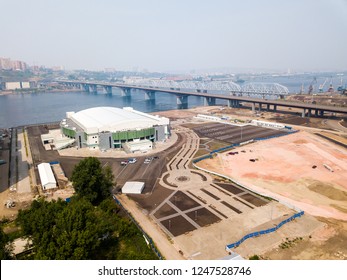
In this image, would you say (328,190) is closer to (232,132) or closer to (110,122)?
(232,132)

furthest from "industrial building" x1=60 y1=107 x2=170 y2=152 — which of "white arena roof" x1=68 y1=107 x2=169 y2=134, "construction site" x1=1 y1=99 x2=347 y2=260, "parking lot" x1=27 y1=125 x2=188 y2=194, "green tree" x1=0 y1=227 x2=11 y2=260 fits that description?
"green tree" x1=0 y1=227 x2=11 y2=260

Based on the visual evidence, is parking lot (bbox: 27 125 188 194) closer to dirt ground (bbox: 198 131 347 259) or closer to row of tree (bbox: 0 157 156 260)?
dirt ground (bbox: 198 131 347 259)

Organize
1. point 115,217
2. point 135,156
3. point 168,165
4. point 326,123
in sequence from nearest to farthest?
point 115,217, point 168,165, point 135,156, point 326,123

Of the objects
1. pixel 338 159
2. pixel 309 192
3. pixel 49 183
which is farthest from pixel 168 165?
pixel 338 159

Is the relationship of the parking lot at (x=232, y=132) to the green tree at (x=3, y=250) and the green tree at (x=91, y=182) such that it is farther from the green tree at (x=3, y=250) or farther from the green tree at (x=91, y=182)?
the green tree at (x=3, y=250)

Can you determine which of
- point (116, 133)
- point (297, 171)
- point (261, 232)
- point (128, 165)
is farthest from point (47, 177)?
point (297, 171)

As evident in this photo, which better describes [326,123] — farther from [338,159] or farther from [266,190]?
[266,190]
